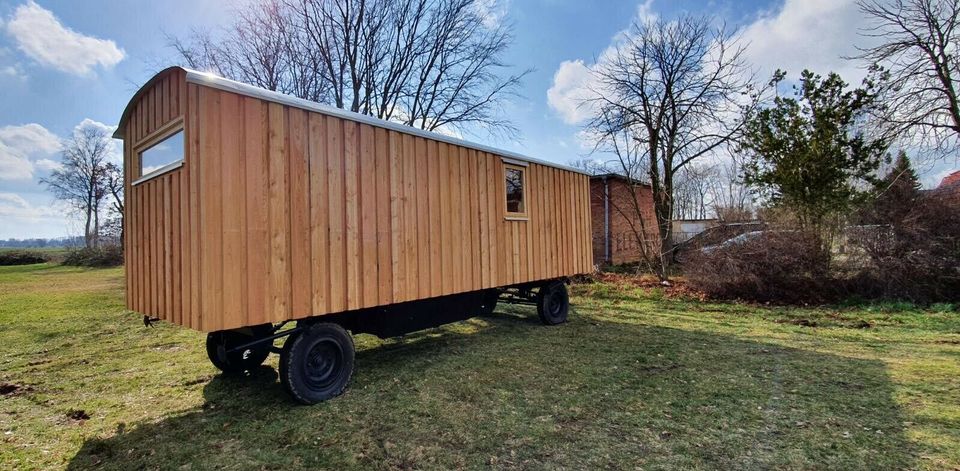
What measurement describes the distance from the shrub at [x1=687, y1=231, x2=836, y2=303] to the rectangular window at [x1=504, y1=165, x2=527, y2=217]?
5193mm

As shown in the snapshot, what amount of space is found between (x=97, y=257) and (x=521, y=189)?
30.3 m

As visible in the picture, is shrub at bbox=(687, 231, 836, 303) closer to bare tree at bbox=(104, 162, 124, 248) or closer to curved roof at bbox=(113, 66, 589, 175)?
curved roof at bbox=(113, 66, 589, 175)

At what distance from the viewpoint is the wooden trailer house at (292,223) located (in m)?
3.05

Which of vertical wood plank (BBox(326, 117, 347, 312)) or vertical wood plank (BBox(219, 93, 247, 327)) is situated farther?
vertical wood plank (BBox(326, 117, 347, 312))

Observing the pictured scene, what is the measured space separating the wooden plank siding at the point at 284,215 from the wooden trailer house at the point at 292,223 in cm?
1

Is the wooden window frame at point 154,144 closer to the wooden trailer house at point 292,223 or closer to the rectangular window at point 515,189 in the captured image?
the wooden trailer house at point 292,223

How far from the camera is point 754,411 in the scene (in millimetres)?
3209

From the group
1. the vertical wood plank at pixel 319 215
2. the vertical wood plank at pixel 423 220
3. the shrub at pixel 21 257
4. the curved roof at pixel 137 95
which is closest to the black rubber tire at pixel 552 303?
the vertical wood plank at pixel 423 220

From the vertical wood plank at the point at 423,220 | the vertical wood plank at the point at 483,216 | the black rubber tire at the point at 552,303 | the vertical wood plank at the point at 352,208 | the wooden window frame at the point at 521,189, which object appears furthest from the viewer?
the black rubber tire at the point at 552,303

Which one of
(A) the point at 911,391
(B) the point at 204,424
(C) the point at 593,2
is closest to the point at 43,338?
(B) the point at 204,424

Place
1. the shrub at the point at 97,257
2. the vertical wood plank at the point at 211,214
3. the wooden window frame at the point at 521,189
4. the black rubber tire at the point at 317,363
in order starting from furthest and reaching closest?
the shrub at the point at 97,257 → the wooden window frame at the point at 521,189 → the black rubber tire at the point at 317,363 → the vertical wood plank at the point at 211,214

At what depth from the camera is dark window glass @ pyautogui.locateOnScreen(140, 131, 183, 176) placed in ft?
10.6

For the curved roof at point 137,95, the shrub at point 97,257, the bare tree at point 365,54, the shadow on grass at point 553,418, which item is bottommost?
the shadow on grass at point 553,418

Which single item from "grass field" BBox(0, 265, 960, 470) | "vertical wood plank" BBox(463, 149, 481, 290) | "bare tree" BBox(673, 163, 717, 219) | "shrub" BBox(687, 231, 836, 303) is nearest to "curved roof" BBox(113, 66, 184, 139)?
"grass field" BBox(0, 265, 960, 470)
